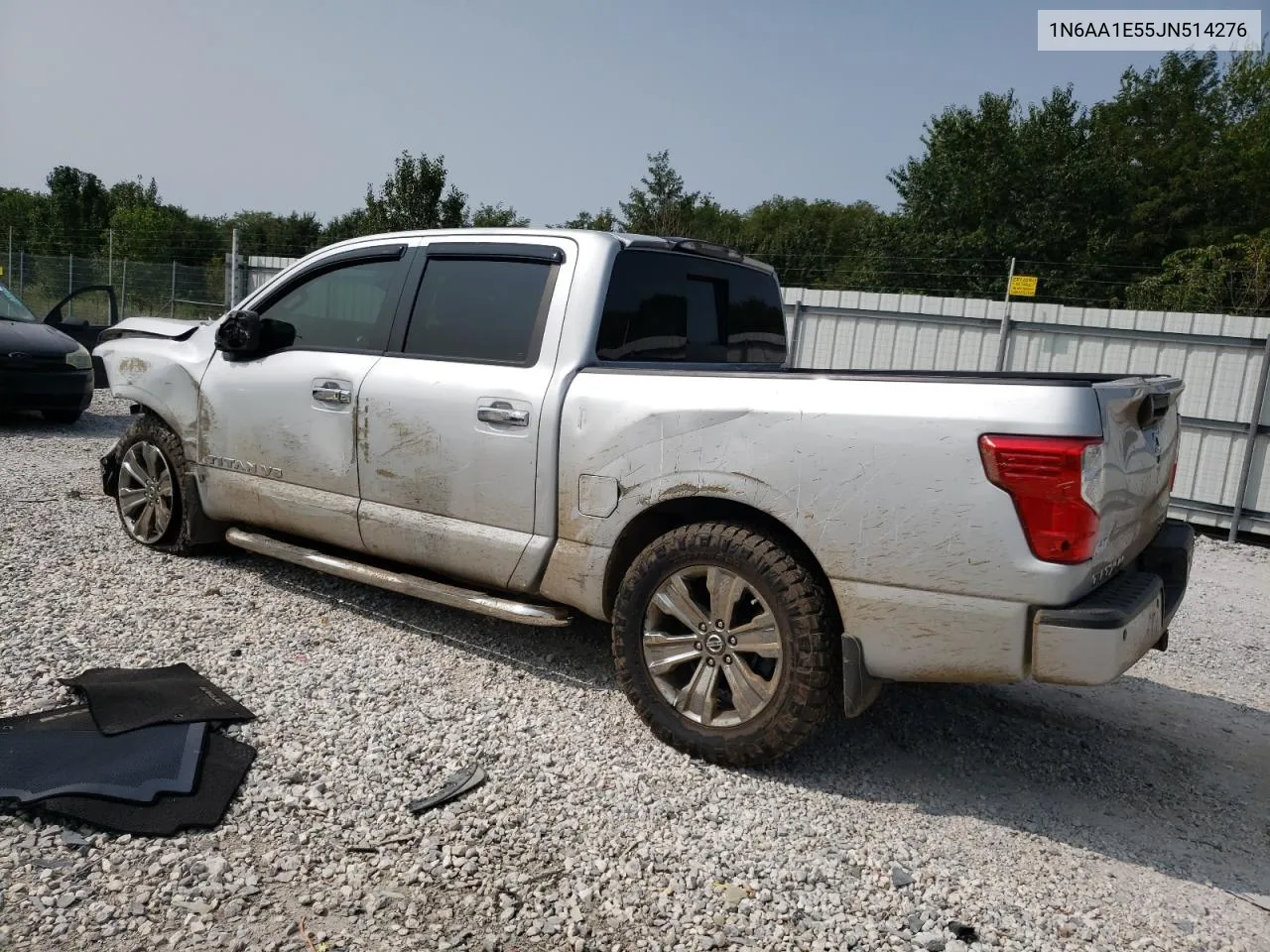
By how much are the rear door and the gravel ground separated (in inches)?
23.4

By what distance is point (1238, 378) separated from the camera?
9352mm

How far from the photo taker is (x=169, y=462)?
17.6ft

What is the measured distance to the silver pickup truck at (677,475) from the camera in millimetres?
2896

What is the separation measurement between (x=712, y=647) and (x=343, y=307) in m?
2.60

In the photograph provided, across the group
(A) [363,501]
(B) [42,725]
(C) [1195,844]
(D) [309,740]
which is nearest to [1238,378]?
(C) [1195,844]

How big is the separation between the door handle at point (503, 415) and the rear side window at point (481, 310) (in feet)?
0.64

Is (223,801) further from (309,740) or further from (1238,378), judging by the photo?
(1238,378)

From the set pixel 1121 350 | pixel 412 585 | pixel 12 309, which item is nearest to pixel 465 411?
pixel 412 585

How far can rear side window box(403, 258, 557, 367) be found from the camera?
159 inches

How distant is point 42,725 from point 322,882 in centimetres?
137

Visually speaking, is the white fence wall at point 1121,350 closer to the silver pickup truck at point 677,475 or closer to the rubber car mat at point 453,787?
the silver pickup truck at point 677,475

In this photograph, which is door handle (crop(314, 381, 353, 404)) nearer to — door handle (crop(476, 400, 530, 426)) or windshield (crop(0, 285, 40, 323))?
door handle (crop(476, 400, 530, 426))

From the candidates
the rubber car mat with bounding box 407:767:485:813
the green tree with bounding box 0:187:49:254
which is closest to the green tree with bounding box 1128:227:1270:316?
the rubber car mat with bounding box 407:767:485:813

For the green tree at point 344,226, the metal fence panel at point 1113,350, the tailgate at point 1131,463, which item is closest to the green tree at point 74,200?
the green tree at point 344,226
